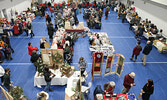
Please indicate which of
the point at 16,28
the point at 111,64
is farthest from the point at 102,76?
the point at 16,28

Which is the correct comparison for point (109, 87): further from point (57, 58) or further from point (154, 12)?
point (154, 12)

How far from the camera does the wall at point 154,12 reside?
34.8ft

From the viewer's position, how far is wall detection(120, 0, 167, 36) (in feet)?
34.8

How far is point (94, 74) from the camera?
6871 millimetres

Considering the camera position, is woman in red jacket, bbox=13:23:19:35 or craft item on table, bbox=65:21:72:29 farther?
craft item on table, bbox=65:21:72:29

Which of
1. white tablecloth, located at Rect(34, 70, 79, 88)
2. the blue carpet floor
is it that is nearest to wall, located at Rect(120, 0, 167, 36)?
the blue carpet floor

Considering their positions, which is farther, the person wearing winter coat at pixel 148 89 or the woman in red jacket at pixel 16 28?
the woman in red jacket at pixel 16 28

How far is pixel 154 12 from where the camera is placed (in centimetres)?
1211

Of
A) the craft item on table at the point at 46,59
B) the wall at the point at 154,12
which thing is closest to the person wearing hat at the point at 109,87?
the craft item on table at the point at 46,59

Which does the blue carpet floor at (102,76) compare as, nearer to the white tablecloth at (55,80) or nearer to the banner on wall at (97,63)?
the white tablecloth at (55,80)

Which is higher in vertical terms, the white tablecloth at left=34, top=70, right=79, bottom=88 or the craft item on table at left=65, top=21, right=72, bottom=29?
the craft item on table at left=65, top=21, right=72, bottom=29

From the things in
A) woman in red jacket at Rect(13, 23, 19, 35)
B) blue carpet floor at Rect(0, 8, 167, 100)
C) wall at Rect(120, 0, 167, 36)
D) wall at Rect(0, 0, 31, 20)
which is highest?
wall at Rect(0, 0, 31, 20)

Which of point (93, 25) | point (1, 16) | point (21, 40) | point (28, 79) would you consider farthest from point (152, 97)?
point (1, 16)

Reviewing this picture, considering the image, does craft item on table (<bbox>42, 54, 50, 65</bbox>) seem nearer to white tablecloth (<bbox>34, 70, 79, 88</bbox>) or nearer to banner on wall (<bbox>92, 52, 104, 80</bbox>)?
white tablecloth (<bbox>34, 70, 79, 88</bbox>)
